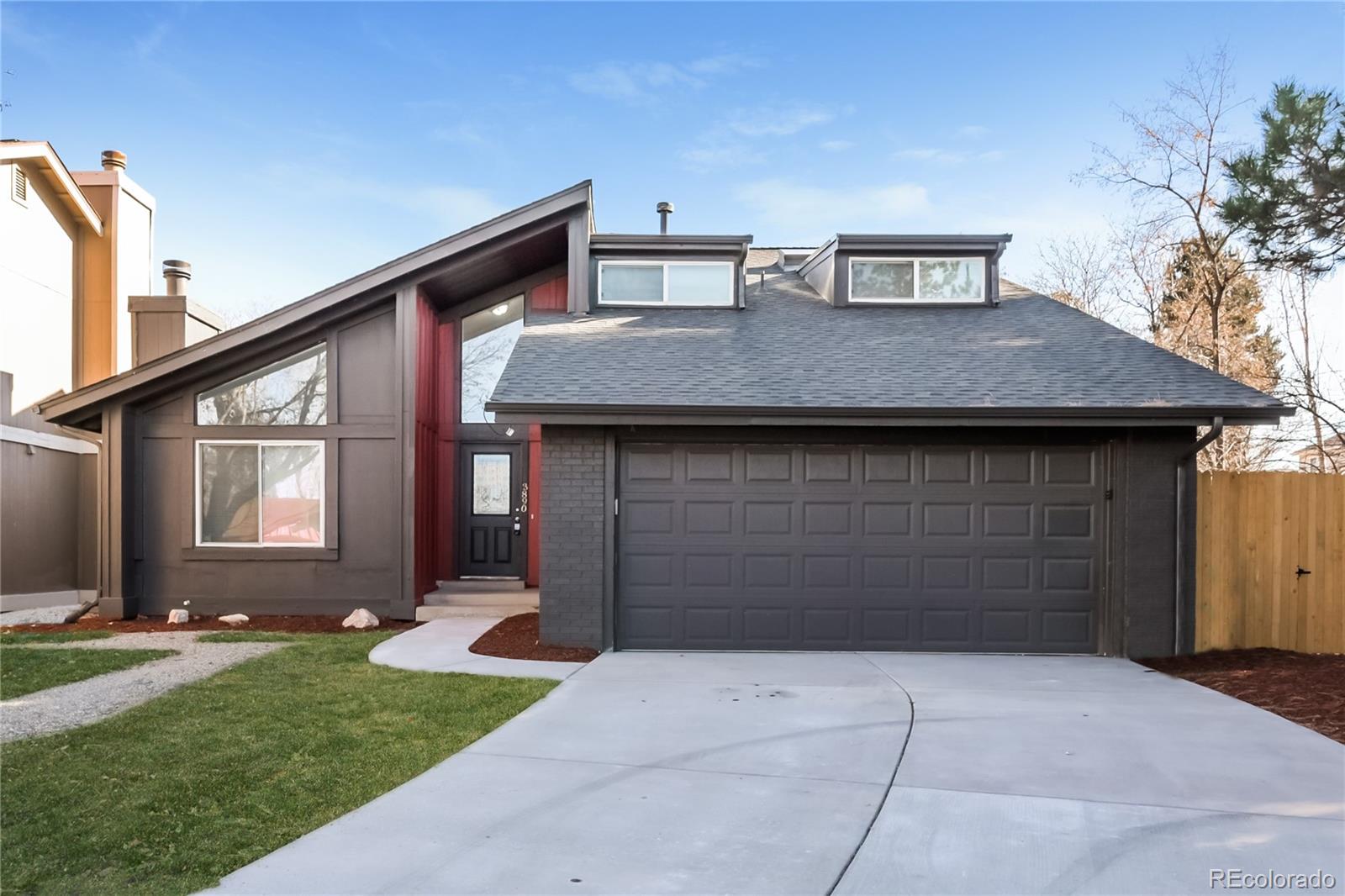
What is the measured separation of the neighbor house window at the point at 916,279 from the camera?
511 inches

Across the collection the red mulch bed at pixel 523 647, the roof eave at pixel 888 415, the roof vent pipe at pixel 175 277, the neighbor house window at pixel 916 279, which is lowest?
the red mulch bed at pixel 523 647

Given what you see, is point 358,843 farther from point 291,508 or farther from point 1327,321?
point 1327,321

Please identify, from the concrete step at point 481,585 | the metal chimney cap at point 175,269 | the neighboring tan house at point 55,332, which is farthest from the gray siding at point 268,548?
the metal chimney cap at point 175,269

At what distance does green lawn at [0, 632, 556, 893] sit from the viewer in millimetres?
3770

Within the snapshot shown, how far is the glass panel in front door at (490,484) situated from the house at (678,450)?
0.09ft

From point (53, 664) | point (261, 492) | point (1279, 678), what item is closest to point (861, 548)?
point (1279, 678)

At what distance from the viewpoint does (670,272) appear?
41.7 ft

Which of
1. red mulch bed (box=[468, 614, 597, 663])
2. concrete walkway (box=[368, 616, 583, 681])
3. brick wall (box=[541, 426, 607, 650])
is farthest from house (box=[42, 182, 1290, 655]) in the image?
concrete walkway (box=[368, 616, 583, 681])

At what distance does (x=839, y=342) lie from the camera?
1097 cm

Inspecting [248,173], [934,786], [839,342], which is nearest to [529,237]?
[839,342]

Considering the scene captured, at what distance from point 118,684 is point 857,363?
26.5ft

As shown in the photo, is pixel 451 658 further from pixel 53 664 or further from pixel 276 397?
pixel 276 397

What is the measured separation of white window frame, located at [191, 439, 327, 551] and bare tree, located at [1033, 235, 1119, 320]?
19.3 metres

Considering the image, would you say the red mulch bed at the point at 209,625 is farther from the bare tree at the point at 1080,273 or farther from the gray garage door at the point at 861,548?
the bare tree at the point at 1080,273
